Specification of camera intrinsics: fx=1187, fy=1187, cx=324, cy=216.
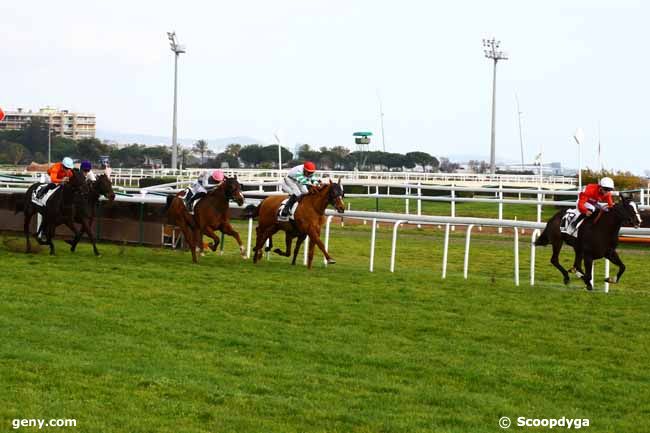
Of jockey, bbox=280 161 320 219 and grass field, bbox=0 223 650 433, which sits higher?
jockey, bbox=280 161 320 219

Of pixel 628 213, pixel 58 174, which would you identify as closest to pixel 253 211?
pixel 58 174

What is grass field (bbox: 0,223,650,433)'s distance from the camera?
6.02 metres

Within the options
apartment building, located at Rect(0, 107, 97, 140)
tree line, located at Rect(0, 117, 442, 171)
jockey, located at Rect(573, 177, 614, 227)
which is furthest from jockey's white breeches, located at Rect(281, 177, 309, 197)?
apartment building, located at Rect(0, 107, 97, 140)

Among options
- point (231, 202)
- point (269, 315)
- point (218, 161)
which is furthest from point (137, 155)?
point (269, 315)

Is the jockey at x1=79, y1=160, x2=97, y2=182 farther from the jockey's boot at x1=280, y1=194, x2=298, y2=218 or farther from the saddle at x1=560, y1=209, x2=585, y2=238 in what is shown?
the saddle at x1=560, y1=209, x2=585, y2=238

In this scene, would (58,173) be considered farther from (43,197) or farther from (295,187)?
(295,187)

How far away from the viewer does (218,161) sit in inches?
3086

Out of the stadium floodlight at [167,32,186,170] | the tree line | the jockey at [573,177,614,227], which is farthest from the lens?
the tree line

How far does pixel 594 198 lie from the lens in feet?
39.3

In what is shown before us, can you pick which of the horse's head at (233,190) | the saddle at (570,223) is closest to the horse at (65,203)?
the horse's head at (233,190)

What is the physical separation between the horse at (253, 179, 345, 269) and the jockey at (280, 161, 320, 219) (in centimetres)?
16

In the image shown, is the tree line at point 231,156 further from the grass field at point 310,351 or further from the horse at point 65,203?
the grass field at point 310,351

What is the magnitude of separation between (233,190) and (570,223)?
4.12 metres

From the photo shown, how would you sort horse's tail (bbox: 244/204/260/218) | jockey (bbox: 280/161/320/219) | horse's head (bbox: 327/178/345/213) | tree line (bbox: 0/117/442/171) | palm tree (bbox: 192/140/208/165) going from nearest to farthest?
horse's head (bbox: 327/178/345/213) < jockey (bbox: 280/161/320/219) < horse's tail (bbox: 244/204/260/218) < tree line (bbox: 0/117/442/171) < palm tree (bbox: 192/140/208/165)
